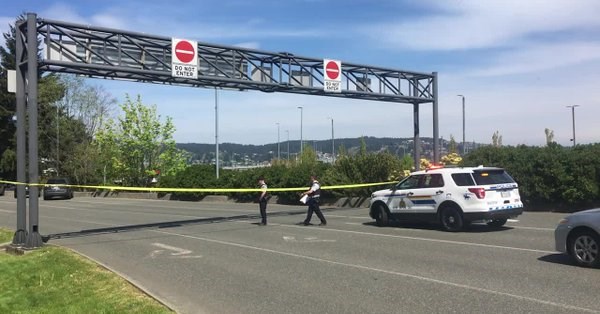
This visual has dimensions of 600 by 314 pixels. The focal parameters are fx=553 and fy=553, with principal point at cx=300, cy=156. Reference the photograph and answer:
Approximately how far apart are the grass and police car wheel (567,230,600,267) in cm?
673

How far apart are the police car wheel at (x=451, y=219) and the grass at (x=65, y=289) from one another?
29.8ft

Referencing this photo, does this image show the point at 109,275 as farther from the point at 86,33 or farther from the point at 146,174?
the point at 146,174

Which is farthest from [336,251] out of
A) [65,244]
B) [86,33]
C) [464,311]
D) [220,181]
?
[220,181]

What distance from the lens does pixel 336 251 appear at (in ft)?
38.9

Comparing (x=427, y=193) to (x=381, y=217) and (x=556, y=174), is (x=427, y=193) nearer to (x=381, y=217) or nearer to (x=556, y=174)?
(x=381, y=217)

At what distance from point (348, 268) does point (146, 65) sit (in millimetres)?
12138

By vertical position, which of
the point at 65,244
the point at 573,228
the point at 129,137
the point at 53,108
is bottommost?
the point at 65,244

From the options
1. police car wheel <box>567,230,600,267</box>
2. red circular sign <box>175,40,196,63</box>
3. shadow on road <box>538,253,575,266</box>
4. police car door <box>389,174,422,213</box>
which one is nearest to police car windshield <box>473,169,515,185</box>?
police car door <box>389,174,422,213</box>

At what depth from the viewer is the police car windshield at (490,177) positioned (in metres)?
14.6

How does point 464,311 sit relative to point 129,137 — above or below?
below

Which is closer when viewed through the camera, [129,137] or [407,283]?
[407,283]

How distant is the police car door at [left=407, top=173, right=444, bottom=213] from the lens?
50.4 ft

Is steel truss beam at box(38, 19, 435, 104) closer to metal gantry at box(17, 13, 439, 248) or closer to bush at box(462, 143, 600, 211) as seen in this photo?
metal gantry at box(17, 13, 439, 248)

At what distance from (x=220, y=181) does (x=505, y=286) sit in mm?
29474
